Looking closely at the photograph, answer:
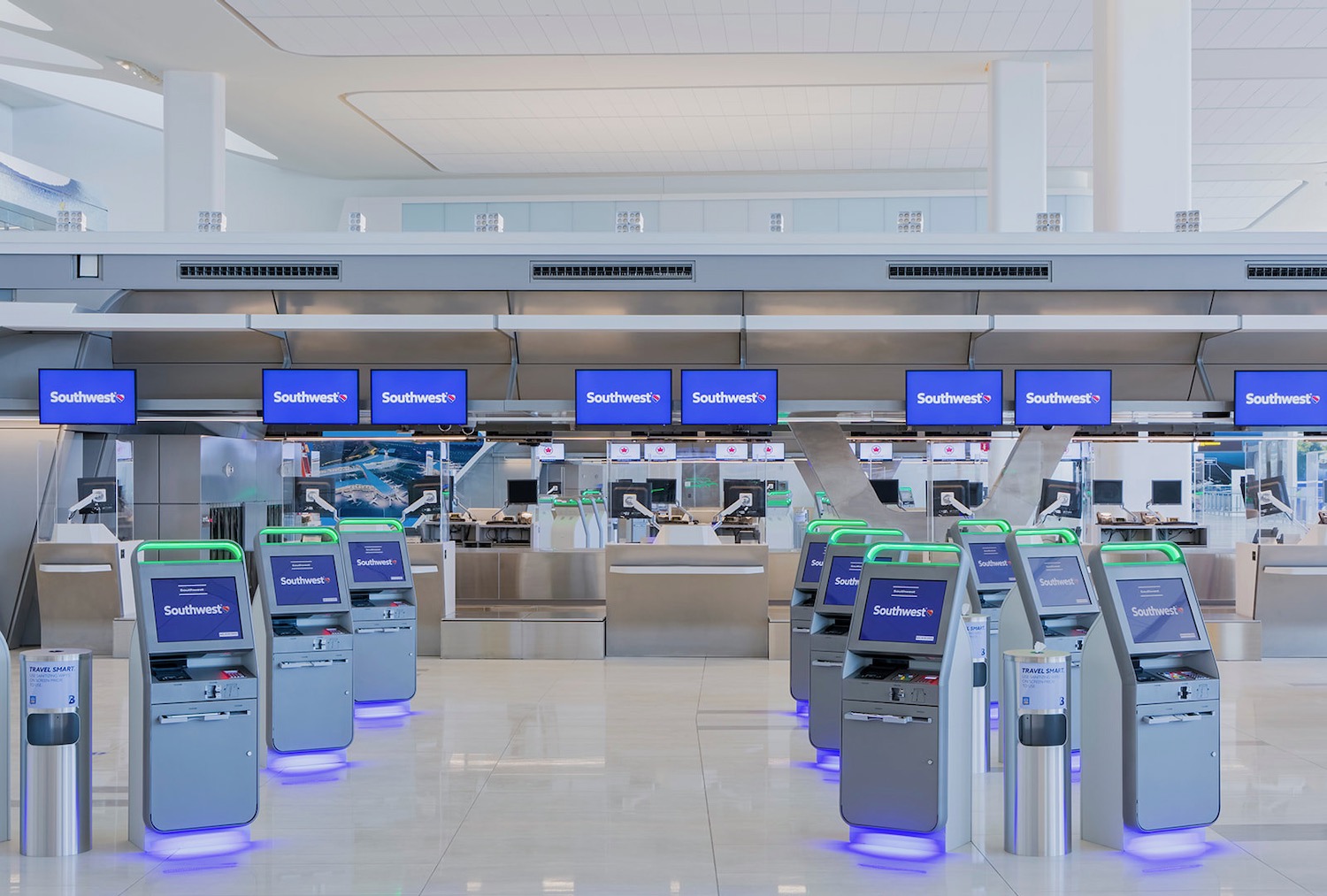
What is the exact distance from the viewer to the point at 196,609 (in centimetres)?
507

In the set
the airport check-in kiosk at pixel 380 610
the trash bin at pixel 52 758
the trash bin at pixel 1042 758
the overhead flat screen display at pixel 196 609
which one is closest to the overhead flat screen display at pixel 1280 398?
the trash bin at pixel 1042 758

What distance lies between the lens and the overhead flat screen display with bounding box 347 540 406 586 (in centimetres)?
855

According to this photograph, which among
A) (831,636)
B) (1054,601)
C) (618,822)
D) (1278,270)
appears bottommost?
(618,822)

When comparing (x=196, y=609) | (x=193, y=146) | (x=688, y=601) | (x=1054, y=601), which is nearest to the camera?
(x=196, y=609)

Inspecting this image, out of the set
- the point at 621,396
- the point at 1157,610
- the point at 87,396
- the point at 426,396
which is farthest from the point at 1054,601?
the point at 87,396

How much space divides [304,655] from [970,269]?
6067 mm

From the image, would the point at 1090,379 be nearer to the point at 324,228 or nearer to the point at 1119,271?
the point at 1119,271

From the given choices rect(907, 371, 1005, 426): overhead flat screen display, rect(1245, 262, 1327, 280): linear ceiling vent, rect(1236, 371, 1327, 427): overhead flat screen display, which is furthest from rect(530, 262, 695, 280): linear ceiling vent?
rect(1236, 371, 1327, 427): overhead flat screen display

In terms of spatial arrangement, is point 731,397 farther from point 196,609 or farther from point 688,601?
point 196,609

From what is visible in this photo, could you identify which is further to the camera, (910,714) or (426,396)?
(426,396)

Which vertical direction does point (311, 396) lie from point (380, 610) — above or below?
above

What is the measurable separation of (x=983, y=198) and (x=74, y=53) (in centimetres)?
1385

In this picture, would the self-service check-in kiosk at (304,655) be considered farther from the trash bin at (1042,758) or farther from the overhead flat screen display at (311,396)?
the trash bin at (1042,758)

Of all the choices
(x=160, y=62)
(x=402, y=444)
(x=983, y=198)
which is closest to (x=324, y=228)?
(x=160, y=62)
